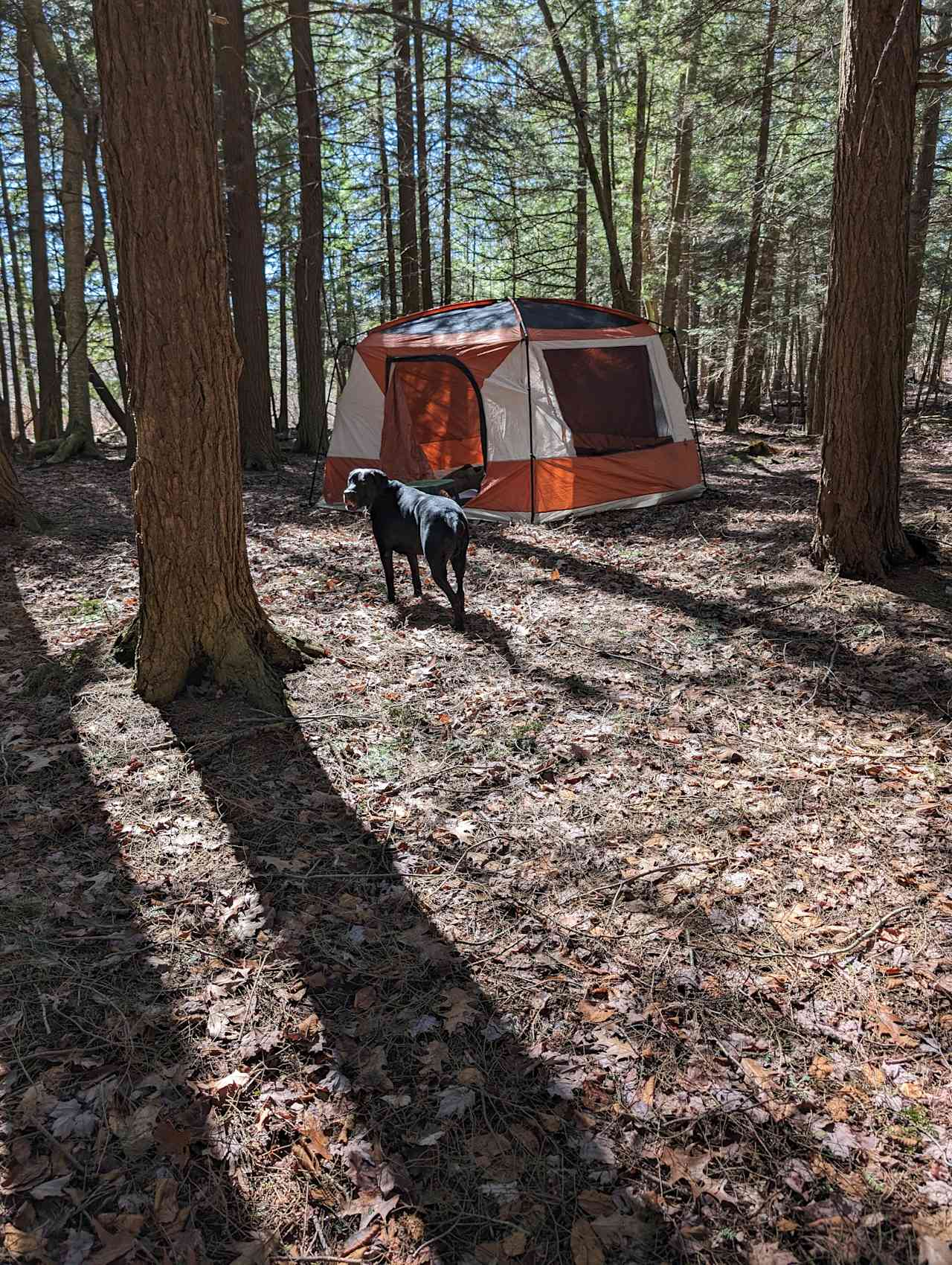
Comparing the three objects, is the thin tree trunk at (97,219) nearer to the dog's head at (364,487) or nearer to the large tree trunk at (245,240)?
the large tree trunk at (245,240)

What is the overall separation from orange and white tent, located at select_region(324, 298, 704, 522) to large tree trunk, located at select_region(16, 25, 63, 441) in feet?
24.3

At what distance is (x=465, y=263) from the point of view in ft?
79.9

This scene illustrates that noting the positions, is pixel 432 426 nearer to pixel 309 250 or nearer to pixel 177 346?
pixel 309 250

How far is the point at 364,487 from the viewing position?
5.79 m

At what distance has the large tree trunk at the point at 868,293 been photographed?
5.06 meters

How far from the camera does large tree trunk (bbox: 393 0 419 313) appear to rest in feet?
40.0

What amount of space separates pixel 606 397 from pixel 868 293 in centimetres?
404

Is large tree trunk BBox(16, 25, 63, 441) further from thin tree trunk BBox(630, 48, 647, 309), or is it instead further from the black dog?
thin tree trunk BBox(630, 48, 647, 309)

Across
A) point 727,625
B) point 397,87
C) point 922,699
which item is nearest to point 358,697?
point 727,625

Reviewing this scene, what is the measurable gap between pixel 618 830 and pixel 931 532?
4885 mm

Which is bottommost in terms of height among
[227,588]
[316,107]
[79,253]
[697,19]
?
[227,588]

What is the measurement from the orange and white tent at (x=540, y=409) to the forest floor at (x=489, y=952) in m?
3.80

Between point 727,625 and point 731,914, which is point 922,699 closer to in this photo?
point 727,625

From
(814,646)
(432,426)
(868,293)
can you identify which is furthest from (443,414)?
(814,646)
